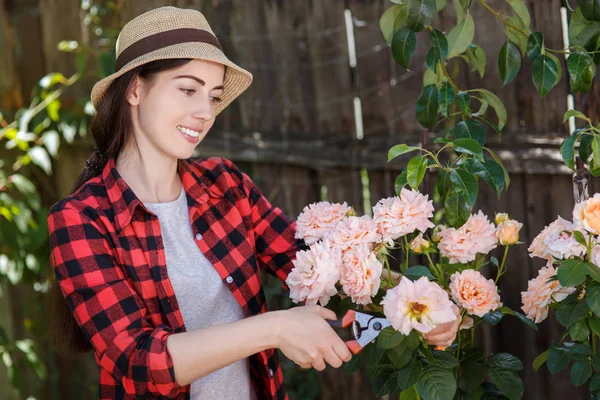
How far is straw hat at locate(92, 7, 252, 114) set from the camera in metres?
1.83

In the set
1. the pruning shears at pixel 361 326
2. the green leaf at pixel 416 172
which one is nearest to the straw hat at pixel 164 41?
the green leaf at pixel 416 172

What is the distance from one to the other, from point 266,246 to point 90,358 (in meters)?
1.69

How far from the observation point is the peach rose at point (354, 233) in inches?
62.4

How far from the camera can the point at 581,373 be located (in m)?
Result: 1.57

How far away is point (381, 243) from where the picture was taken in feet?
5.32

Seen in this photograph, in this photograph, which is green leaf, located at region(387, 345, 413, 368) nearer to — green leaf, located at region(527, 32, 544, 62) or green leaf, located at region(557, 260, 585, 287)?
green leaf, located at region(557, 260, 585, 287)

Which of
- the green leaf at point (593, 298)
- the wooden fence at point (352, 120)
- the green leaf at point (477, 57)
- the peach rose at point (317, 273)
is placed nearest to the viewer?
the green leaf at point (593, 298)

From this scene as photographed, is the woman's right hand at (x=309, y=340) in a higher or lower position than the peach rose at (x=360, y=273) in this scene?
lower

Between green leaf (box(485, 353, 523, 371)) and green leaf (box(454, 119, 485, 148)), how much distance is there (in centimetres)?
45

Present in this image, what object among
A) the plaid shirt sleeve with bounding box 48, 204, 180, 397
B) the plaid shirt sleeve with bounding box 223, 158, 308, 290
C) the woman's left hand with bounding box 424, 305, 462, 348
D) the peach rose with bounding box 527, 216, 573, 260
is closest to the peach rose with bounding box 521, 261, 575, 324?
the peach rose with bounding box 527, 216, 573, 260

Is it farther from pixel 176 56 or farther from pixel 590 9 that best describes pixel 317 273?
pixel 590 9

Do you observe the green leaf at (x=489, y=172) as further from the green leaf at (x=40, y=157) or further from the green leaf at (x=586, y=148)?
the green leaf at (x=40, y=157)

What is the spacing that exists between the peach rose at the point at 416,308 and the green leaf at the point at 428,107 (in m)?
0.44

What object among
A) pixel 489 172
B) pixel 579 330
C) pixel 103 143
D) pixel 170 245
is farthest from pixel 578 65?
pixel 103 143
